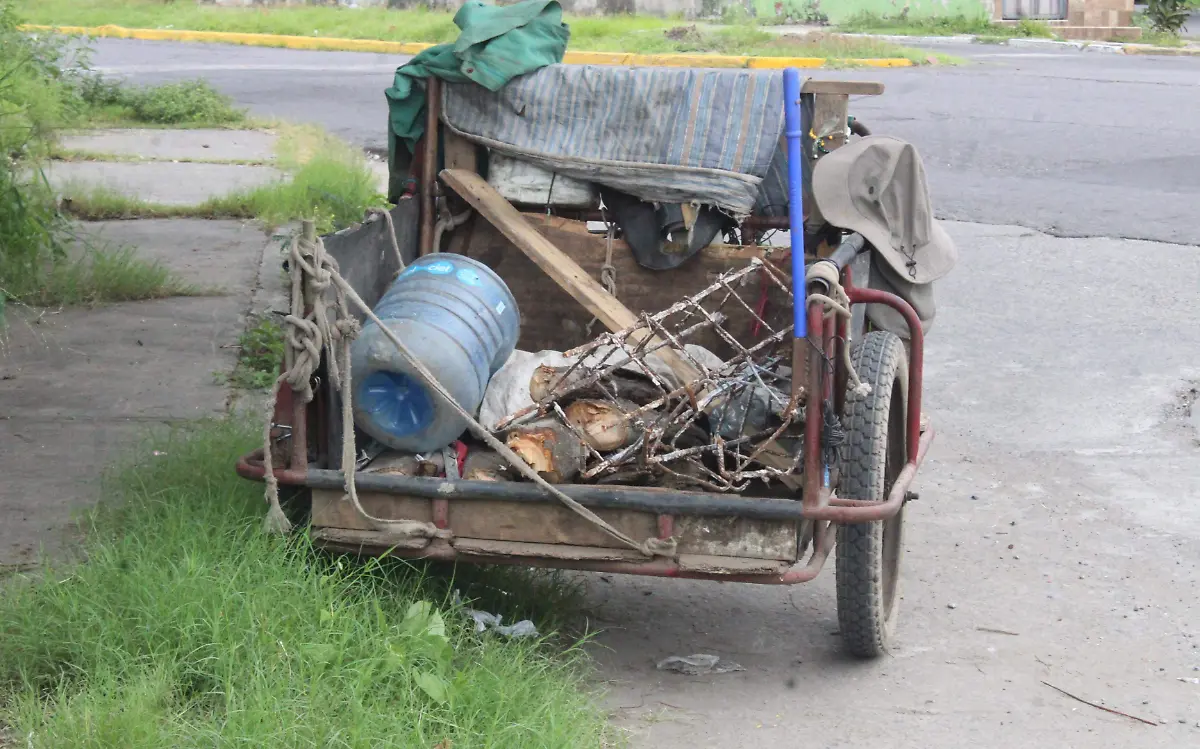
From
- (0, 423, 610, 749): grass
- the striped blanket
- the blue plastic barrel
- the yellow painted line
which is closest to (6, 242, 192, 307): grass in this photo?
the striped blanket

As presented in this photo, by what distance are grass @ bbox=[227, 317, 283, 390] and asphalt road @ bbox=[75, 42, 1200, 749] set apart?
230 cm

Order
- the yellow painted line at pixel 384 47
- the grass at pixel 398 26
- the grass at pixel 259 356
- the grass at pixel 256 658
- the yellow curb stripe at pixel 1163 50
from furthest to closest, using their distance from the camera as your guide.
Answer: the yellow curb stripe at pixel 1163 50, the grass at pixel 398 26, the yellow painted line at pixel 384 47, the grass at pixel 259 356, the grass at pixel 256 658

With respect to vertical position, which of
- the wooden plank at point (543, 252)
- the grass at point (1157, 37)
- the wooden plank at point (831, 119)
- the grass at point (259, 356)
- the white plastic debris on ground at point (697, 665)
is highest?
the wooden plank at point (831, 119)

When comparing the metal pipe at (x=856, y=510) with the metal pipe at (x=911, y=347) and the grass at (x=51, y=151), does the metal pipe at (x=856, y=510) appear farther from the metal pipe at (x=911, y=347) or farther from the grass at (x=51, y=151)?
the grass at (x=51, y=151)

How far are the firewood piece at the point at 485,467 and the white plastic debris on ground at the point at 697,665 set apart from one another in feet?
2.48

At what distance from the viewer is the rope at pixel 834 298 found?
141 inches

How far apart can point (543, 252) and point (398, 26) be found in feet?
60.8

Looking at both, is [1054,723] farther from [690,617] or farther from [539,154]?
[539,154]

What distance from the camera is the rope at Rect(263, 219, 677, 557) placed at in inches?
143

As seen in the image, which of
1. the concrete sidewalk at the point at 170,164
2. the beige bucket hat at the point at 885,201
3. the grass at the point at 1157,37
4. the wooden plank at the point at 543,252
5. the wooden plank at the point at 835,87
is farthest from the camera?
the grass at the point at 1157,37

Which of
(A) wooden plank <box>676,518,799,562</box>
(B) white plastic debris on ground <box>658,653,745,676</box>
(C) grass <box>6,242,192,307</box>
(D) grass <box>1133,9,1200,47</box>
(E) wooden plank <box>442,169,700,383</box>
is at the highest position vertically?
(D) grass <box>1133,9,1200,47</box>

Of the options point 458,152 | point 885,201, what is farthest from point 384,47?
point 885,201

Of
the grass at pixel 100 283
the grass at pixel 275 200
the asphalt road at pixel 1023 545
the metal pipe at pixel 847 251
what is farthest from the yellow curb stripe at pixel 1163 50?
the metal pipe at pixel 847 251

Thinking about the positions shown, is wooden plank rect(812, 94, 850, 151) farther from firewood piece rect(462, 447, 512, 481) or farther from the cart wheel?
firewood piece rect(462, 447, 512, 481)
